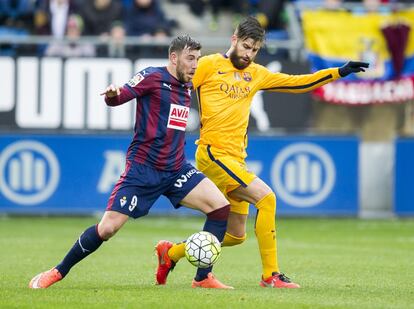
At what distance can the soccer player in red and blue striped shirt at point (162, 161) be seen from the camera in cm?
962

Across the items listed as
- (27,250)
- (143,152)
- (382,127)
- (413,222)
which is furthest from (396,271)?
(382,127)

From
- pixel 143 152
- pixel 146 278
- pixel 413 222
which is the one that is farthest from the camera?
pixel 413 222

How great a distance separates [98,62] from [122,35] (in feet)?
2.98

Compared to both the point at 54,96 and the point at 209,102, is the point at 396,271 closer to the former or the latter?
the point at 209,102

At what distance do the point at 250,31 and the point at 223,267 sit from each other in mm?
3351

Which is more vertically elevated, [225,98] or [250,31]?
[250,31]

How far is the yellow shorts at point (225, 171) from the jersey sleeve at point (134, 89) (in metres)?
0.95

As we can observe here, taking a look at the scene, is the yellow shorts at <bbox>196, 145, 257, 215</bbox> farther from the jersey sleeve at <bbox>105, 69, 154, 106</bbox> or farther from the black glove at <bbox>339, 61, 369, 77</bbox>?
the black glove at <bbox>339, 61, 369, 77</bbox>

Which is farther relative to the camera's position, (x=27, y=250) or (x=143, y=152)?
(x=27, y=250)

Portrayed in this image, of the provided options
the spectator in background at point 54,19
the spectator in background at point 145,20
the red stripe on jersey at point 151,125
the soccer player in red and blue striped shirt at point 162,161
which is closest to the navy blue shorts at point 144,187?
the soccer player in red and blue striped shirt at point 162,161

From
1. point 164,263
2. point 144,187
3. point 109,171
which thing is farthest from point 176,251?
point 109,171

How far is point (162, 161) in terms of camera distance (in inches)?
383

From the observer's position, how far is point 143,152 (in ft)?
32.0

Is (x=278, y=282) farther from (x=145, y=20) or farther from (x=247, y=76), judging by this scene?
(x=145, y=20)
